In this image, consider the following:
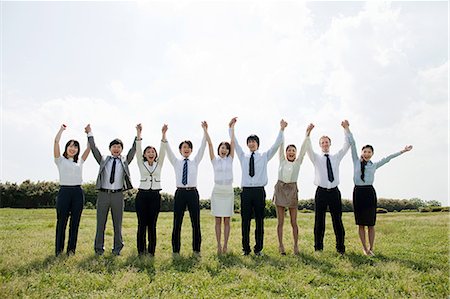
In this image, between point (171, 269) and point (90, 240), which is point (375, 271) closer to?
point (171, 269)

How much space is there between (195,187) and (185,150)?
3.17ft

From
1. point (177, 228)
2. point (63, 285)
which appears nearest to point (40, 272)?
point (63, 285)

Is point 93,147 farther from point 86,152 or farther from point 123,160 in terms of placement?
point 123,160

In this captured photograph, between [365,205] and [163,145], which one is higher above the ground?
[163,145]

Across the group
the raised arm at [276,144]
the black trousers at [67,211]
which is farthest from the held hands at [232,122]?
the black trousers at [67,211]

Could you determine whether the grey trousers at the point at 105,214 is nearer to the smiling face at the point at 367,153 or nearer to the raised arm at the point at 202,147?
the raised arm at the point at 202,147

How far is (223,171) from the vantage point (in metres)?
9.55

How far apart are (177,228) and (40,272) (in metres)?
3.13

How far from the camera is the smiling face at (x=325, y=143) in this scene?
1011cm

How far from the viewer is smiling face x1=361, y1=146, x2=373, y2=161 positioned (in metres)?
10.1

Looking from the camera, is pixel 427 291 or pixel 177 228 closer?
pixel 427 291

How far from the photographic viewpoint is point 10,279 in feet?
24.0

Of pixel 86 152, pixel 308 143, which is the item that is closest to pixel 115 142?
pixel 86 152

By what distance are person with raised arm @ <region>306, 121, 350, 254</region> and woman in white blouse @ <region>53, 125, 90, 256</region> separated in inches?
234
